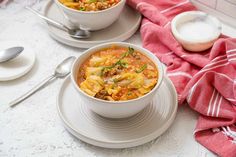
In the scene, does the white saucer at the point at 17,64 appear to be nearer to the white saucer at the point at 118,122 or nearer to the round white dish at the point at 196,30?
the white saucer at the point at 118,122

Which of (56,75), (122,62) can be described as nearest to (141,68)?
(122,62)

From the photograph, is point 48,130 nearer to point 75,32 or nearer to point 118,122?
point 118,122

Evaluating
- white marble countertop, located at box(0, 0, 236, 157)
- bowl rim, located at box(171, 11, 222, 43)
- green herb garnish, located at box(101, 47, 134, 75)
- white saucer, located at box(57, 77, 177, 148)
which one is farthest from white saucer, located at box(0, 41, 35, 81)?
bowl rim, located at box(171, 11, 222, 43)

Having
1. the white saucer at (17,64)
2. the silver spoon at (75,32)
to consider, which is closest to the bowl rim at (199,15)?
the silver spoon at (75,32)

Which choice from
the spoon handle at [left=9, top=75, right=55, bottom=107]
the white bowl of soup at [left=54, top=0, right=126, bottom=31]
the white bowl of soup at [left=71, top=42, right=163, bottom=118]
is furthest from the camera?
the white bowl of soup at [left=54, top=0, right=126, bottom=31]

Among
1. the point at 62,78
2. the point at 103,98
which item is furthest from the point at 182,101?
the point at 62,78

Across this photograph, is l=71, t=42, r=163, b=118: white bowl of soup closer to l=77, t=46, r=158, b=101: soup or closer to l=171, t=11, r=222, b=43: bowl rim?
l=77, t=46, r=158, b=101: soup
